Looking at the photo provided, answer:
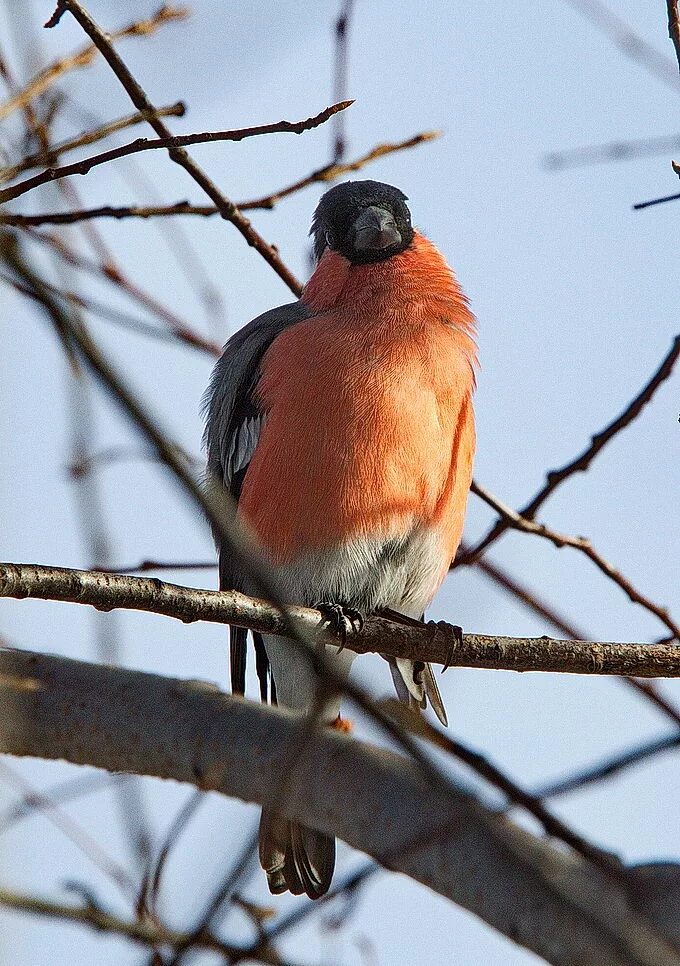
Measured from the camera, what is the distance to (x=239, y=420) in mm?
4547

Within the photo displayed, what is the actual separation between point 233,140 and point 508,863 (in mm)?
1597

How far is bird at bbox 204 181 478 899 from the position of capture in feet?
13.3

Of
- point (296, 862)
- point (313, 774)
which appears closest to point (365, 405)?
point (296, 862)

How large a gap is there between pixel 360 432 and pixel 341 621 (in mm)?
750

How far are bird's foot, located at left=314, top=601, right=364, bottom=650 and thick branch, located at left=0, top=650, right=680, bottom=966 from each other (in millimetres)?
1229

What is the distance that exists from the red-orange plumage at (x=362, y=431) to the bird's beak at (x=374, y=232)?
0.39 meters

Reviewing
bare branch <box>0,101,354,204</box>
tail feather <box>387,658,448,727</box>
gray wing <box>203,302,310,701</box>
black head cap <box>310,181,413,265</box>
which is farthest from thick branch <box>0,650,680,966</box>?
black head cap <box>310,181,413,265</box>

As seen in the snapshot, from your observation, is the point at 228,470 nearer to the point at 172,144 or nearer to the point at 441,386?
the point at 441,386

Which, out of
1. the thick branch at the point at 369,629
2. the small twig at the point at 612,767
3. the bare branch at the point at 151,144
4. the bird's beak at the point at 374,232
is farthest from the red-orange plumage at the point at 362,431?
the small twig at the point at 612,767

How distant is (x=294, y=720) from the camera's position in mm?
2287

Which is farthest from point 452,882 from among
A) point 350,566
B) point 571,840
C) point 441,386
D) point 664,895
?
point 441,386

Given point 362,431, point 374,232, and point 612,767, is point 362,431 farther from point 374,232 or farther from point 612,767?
point 612,767

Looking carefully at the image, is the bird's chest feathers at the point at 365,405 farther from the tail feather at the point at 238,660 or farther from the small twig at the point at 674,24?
the small twig at the point at 674,24

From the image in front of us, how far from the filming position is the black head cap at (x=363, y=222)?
481 centimetres
